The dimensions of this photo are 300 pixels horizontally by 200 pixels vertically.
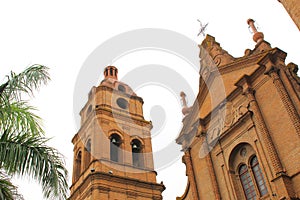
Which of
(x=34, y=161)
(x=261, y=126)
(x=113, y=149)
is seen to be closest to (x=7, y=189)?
(x=34, y=161)

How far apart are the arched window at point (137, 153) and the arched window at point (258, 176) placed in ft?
50.8

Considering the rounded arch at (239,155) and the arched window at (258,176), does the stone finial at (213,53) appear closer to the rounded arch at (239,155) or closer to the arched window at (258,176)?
the rounded arch at (239,155)

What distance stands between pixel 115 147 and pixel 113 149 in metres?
0.23

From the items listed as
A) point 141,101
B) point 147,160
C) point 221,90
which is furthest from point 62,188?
point 141,101

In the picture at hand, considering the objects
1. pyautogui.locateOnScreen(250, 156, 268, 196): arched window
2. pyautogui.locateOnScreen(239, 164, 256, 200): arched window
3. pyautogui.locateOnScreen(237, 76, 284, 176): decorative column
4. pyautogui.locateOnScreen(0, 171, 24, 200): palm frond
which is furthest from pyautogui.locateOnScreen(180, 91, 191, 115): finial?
pyautogui.locateOnScreen(0, 171, 24, 200): palm frond

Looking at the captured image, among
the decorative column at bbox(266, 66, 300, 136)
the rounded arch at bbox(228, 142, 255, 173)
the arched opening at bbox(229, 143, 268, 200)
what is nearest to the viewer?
the decorative column at bbox(266, 66, 300, 136)

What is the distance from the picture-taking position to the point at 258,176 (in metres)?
13.5

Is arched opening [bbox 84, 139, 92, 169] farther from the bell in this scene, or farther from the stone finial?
the stone finial

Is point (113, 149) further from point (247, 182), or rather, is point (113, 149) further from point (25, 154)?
point (25, 154)

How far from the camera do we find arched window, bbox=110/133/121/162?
27875 millimetres

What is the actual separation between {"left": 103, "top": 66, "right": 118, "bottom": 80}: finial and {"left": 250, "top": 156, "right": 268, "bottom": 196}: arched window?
2392 cm

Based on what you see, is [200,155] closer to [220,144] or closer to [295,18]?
[220,144]

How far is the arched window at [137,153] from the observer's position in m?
28.8

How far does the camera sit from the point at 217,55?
18.0m
